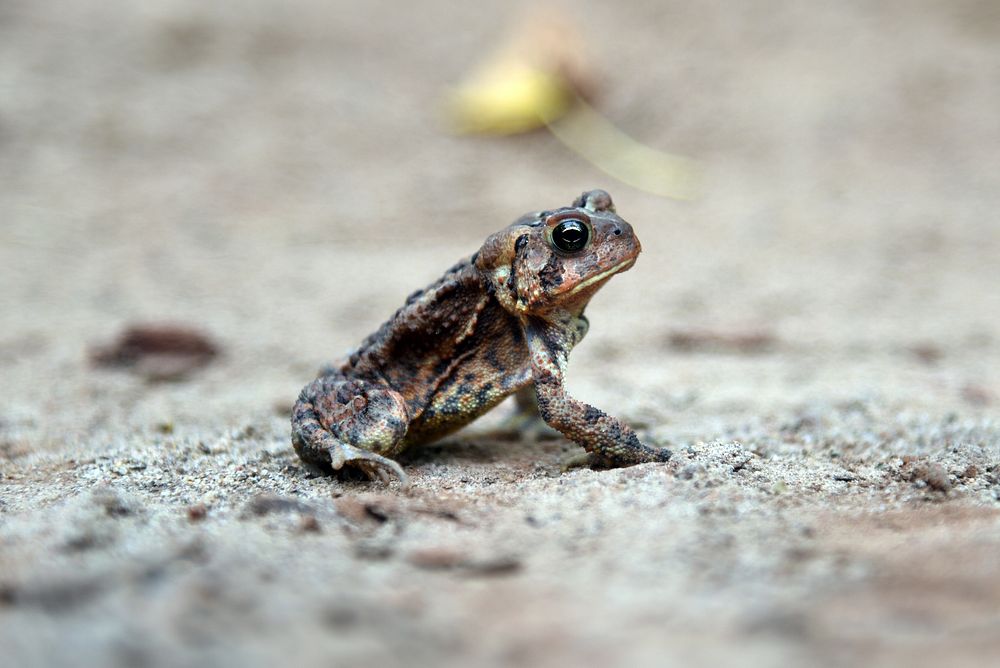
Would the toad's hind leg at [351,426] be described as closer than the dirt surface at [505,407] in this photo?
No

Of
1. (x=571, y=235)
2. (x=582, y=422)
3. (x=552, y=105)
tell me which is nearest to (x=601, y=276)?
(x=571, y=235)

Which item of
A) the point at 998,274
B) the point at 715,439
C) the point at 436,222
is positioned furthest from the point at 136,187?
the point at 998,274

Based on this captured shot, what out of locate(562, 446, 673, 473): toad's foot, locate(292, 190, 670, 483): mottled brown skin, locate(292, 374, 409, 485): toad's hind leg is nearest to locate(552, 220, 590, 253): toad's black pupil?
locate(292, 190, 670, 483): mottled brown skin

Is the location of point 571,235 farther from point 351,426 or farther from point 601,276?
point 351,426

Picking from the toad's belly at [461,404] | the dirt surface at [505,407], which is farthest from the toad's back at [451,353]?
the dirt surface at [505,407]

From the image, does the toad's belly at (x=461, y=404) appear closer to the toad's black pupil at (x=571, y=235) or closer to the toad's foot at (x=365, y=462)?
the toad's foot at (x=365, y=462)
